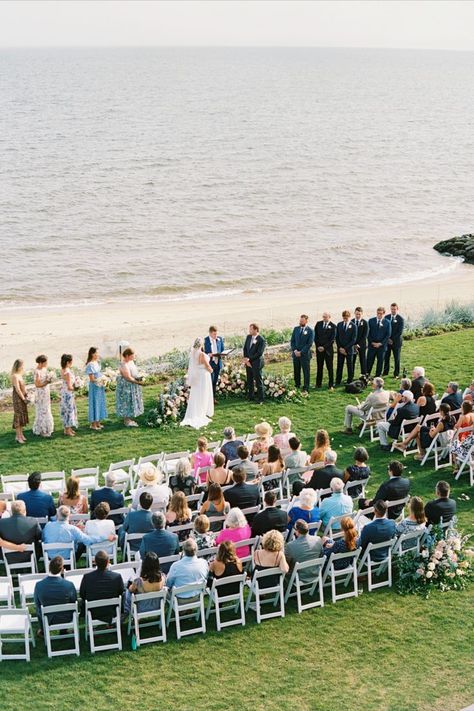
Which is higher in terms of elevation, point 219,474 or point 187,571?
point 219,474

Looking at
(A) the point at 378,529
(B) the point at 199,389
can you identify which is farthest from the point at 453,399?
(B) the point at 199,389

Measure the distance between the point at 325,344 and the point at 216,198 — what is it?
43169mm

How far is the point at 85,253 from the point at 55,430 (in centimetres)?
2945

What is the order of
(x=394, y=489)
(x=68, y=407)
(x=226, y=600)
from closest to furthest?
(x=226, y=600) → (x=394, y=489) → (x=68, y=407)

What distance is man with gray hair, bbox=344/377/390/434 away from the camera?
17078 millimetres

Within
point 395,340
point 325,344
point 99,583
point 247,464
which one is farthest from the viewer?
point 395,340

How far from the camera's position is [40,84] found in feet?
539

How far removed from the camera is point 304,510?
12.3 meters

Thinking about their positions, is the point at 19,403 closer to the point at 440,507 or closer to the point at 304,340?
the point at 304,340

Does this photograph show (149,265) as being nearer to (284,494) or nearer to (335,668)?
(284,494)

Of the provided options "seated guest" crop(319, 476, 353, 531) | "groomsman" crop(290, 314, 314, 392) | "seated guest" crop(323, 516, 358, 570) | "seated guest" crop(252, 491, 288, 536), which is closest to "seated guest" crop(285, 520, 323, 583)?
"seated guest" crop(323, 516, 358, 570)

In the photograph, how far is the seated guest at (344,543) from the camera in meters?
11.7

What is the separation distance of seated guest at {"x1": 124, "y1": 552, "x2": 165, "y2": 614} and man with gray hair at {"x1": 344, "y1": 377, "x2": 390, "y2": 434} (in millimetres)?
7046

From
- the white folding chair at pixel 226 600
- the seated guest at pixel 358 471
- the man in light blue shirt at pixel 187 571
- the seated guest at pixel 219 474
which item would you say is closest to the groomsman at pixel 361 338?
the seated guest at pixel 358 471
